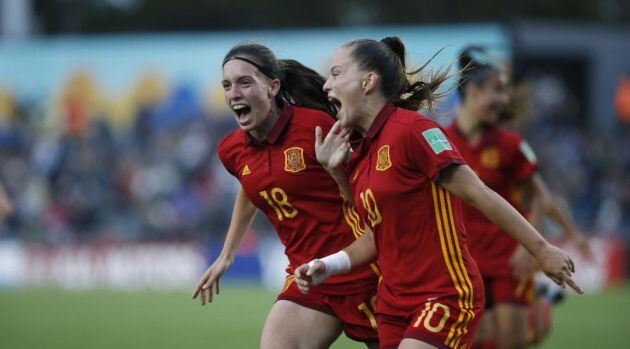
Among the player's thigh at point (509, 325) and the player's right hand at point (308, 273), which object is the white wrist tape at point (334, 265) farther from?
the player's thigh at point (509, 325)

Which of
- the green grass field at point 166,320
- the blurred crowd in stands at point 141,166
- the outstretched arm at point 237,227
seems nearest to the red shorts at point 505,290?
the outstretched arm at point 237,227

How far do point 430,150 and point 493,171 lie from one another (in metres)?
3.24

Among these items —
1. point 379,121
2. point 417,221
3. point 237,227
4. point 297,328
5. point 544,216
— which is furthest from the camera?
point 544,216

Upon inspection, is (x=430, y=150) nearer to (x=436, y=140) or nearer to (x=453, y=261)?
(x=436, y=140)

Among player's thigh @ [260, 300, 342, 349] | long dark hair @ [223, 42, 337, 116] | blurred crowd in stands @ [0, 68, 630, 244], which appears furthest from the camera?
blurred crowd in stands @ [0, 68, 630, 244]

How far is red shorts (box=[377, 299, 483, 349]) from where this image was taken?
5250 mm

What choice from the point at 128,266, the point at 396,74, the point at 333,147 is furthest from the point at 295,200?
the point at 128,266

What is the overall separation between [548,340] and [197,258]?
31.8 ft

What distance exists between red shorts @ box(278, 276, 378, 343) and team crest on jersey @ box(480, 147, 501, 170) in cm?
249

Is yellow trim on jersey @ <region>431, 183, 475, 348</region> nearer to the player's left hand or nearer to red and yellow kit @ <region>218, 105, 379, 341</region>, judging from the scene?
the player's left hand

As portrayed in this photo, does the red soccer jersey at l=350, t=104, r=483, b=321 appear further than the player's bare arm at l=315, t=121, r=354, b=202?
No

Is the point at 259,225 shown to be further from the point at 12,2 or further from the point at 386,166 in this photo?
the point at 386,166

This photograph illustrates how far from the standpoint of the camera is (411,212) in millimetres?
5312

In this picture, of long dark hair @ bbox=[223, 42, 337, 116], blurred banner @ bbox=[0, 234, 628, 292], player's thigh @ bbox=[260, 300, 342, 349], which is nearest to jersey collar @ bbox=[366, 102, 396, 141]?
long dark hair @ bbox=[223, 42, 337, 116]
